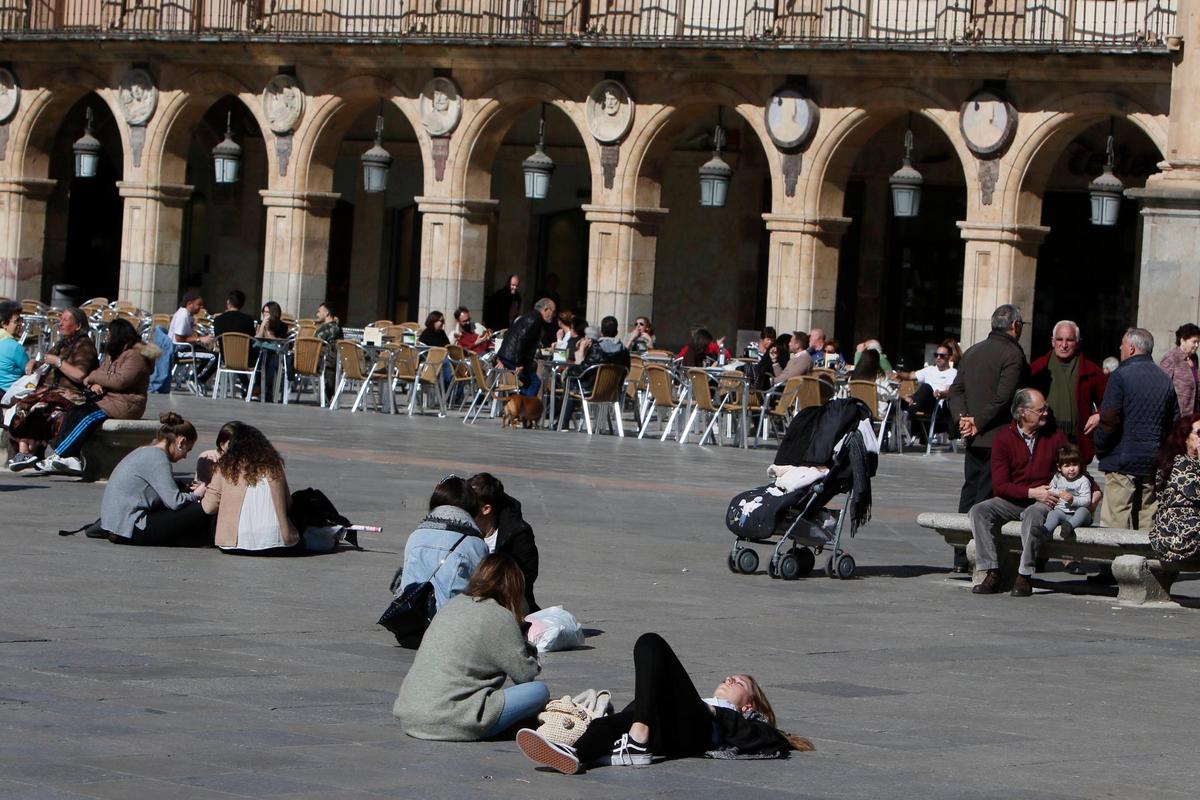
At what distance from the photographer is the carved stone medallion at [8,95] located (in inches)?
1380

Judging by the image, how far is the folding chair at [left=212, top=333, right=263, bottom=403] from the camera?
25.4 m

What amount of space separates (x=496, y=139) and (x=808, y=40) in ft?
17.3

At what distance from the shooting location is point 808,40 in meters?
28.3

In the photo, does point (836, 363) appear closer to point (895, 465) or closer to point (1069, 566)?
point (895, 465)

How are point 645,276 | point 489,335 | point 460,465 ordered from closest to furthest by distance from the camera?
point 460,465 → point 489,335 → point 645,276

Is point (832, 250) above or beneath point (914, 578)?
above

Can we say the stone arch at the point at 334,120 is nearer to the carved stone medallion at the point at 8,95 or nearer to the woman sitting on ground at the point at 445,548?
the carved stone medallion at the point at 8,95

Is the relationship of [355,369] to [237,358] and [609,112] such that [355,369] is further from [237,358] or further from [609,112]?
[609,112]

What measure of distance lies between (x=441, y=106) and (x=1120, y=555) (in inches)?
813

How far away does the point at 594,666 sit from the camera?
921 cm

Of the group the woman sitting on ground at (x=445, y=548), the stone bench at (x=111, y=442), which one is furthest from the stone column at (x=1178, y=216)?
the woman sitting on ground at (x=445, y=548)

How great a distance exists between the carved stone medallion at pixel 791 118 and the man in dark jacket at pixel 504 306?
12.5ft

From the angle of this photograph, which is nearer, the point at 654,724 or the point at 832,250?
the point at 654,724

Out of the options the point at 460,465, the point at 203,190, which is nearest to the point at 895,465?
the point at 460,465
